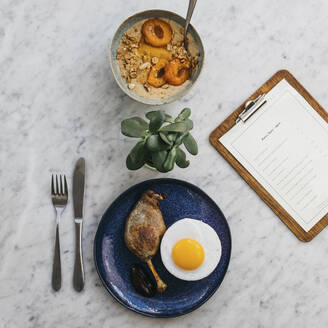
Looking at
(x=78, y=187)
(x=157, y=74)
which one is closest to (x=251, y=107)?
(x=157, y=74)

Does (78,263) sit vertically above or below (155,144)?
below

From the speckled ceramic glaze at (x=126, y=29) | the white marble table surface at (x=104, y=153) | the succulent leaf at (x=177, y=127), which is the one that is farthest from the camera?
the white marble table surface at (x=104, y=153)

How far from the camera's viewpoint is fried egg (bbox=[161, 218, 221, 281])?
3.30ft

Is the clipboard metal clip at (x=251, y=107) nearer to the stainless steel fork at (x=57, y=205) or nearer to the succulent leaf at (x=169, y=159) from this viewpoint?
the succulent leaf at (x=169, y=159)

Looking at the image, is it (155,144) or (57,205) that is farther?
(57,205)

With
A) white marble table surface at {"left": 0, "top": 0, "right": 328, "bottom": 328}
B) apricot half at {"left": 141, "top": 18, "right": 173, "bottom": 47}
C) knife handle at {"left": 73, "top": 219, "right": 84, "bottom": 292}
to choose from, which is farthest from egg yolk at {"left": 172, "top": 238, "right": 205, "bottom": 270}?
apricot half at {"left": 141, "top": 18, "right": 173, "bottom": 47}

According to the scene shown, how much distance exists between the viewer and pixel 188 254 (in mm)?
996

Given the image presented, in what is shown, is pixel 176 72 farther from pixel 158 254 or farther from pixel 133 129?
pixel 158 254

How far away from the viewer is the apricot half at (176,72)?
99 cm

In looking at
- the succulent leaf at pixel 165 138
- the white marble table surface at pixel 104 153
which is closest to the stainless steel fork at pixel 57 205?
the white marble table surface at pixel 104 153

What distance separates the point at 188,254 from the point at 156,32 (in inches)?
22.1

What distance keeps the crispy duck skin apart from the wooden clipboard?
0.76 ft


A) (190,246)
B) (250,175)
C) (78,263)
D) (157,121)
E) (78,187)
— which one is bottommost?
(78,263)

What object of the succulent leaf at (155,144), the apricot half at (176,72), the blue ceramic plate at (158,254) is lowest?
the blue ceramic plate at (158,254)
